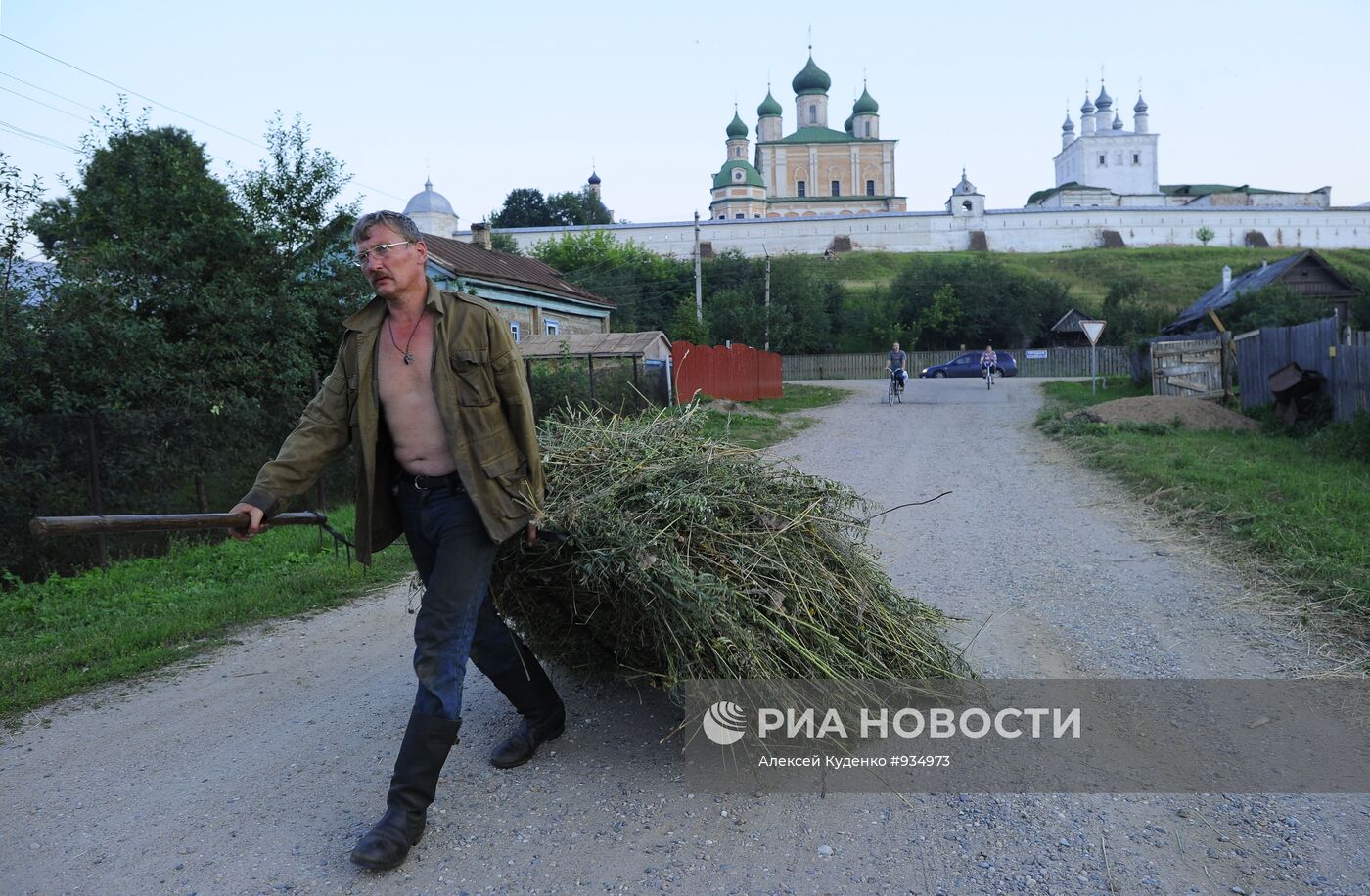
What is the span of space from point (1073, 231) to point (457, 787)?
9506cm

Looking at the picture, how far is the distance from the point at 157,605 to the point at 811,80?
369 ft

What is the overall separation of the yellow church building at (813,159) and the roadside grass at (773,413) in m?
69.8

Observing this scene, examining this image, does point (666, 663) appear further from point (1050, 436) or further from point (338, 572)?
point (1050, 436)

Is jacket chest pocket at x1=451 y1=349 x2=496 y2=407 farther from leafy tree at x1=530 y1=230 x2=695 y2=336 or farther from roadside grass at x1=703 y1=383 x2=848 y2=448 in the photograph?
leafy tree at x1=530 y1=230 x2=695 y2=336

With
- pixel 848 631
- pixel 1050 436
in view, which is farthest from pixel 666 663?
pixel 1050 436

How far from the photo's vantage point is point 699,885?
305cm

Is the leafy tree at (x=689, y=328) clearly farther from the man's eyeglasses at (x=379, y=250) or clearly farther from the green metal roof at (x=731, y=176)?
the green metal roof at (x=731, y=176)

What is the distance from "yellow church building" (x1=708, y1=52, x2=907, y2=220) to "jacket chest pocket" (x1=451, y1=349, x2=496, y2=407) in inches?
3954

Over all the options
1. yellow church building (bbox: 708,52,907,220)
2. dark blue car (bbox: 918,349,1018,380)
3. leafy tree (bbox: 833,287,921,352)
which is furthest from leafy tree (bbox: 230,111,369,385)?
yellow church building (bbox: 708,52,907,220)

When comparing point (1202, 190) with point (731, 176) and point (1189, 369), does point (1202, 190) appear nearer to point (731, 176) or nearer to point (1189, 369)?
point (731, 176)

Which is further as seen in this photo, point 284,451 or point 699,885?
point 284,451

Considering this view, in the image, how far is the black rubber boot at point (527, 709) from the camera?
158 inches

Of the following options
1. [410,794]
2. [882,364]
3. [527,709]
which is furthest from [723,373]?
[882,364]

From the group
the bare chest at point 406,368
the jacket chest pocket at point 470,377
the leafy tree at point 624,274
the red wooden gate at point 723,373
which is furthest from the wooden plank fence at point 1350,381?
the leafy tree at point 624,274
